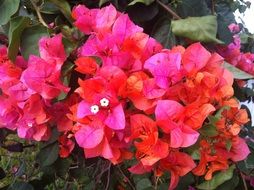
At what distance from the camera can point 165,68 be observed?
0.50 metres

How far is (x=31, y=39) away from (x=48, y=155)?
308 millimetres

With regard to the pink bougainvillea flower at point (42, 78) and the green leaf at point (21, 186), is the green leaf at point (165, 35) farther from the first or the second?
the green leaf at point (21, 186)

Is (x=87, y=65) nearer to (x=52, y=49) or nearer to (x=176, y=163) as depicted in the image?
(x=52, y=49)

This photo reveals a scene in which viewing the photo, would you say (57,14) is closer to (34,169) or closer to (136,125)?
(136,125)

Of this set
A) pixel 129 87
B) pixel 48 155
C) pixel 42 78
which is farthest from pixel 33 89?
pixel 48 155

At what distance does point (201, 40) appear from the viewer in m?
0.60

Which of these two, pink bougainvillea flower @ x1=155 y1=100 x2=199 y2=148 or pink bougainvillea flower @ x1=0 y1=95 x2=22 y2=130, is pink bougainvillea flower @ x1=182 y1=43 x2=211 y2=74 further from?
pink bougainvillea flower @ x1=0 y1=95 x2=22 y2=130

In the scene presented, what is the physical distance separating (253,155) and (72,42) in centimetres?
38

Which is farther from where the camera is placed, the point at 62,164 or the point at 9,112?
the point at 62,164

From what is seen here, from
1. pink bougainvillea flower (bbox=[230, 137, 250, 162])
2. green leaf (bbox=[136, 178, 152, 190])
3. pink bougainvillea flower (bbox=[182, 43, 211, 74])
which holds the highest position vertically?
pink bougainvillea flower (bbox=[182, 43, 211, 74])

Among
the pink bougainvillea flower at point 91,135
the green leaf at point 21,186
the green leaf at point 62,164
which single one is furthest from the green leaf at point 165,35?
the green leaf at point 21,186

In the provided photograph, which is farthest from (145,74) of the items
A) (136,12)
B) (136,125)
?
(136,12)

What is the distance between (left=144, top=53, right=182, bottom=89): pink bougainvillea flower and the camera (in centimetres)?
50

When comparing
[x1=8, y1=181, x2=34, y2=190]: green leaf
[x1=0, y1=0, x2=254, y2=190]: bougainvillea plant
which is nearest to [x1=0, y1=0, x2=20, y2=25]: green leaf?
[x1=0, y1=0, x2=254, y2=190]: bougainvillea plant
